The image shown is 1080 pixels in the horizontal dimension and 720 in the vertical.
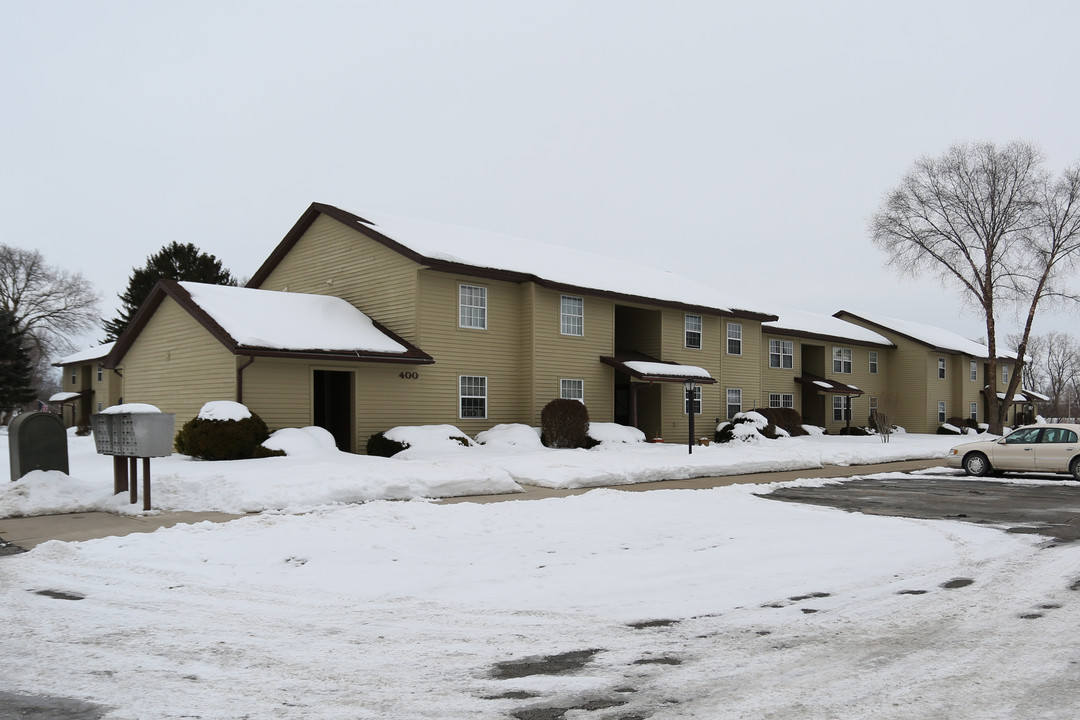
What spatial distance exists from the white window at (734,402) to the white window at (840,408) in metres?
11.8

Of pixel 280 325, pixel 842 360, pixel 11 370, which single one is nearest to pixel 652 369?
pixel 280 325

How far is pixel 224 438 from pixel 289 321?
5137 millimetres

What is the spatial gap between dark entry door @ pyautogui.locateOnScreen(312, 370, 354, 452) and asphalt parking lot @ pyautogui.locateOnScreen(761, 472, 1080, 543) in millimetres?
13224

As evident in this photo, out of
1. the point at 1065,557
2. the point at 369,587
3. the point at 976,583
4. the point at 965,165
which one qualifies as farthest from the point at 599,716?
the point at 965,165

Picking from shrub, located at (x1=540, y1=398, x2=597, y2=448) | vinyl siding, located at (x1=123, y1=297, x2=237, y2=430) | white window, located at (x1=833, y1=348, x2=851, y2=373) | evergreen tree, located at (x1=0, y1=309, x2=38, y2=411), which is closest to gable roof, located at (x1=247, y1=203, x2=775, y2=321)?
shrub, located at (x1=540, y1=398, x2=597, y2=448)

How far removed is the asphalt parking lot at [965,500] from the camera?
12711 mm

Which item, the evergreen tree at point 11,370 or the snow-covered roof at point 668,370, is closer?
the snow-covered roof at point 668,370

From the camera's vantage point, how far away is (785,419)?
36.8m

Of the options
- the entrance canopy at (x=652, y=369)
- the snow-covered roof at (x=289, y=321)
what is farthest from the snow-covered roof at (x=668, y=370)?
the snow-covered roof at (x=289, y=321)

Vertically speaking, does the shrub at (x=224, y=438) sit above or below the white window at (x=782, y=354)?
below

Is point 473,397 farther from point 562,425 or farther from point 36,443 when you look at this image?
point 36,443

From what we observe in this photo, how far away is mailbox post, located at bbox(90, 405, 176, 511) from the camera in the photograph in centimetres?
1252

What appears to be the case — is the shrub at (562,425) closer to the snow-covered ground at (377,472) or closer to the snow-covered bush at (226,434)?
the snow-covered ground at (377,472)

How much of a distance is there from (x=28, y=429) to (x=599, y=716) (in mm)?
13367
